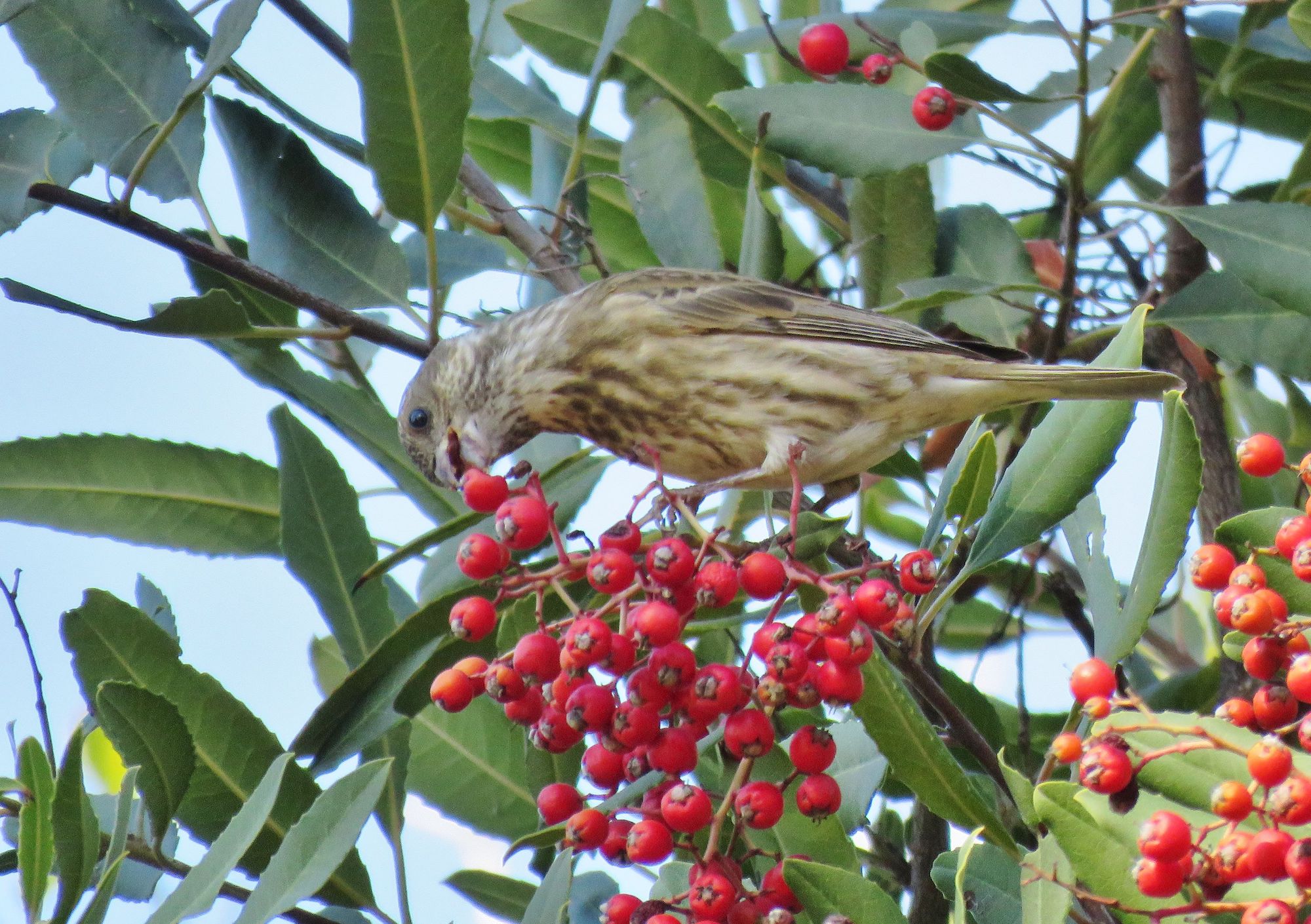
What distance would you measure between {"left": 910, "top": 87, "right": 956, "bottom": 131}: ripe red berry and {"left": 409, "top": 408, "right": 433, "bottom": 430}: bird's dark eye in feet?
4.92

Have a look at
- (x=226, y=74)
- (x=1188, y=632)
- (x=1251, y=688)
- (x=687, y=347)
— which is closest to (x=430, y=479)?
(x=687, y=347)

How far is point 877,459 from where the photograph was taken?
3.67 meters

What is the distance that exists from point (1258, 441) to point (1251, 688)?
40.3 inches

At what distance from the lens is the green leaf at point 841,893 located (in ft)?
6.95

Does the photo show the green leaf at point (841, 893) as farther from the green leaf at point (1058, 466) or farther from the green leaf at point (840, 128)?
the green leaf at point (840, 128)

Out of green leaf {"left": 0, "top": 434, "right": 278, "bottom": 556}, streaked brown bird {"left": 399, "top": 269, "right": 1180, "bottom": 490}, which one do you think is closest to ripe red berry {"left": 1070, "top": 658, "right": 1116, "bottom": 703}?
streaked brown bird {"left": 399, "top": 269, "right": 1180, "bottom": 490}

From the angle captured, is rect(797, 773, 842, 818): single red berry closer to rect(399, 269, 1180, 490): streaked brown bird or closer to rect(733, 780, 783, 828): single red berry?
rect(733, 780, 783, 828): single red berry

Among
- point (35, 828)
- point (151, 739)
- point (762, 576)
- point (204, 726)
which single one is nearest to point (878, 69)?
point (762, 576)

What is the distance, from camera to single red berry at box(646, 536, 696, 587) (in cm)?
239

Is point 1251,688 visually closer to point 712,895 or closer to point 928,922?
point 928,922

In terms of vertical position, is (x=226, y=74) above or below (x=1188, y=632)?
above

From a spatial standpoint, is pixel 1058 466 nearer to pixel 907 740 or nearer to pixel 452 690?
pixel 907 740

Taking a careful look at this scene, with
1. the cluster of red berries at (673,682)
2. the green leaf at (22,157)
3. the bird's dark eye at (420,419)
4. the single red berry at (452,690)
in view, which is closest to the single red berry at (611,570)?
the cluster of red berries at (673,682)

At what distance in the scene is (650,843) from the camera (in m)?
2.35
